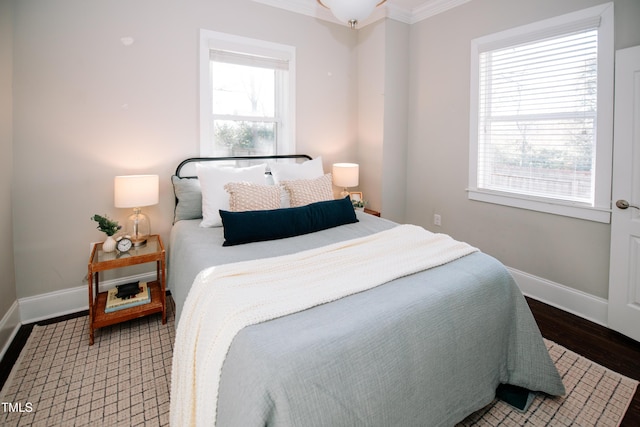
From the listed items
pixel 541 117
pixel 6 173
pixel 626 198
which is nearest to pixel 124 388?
pixel 6 173

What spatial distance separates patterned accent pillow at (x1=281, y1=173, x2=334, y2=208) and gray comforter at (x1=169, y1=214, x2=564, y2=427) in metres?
0.93

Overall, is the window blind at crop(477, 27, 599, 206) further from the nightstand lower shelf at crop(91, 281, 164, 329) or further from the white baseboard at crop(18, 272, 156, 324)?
the white baseboard at crop(18, 272, 156, 324)

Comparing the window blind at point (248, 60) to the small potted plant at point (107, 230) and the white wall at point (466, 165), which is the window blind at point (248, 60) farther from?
the small potted plant at point (107, 230)

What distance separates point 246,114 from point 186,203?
1172 millimetres

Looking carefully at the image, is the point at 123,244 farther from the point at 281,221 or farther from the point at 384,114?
the point at 384,114

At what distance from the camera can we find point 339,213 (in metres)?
2.77

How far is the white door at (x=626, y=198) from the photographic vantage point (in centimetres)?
233

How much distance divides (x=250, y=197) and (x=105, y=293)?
4.58ft

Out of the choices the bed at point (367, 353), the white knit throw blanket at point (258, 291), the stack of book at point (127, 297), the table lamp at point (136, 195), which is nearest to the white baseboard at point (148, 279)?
the stack of book at point (127, 297)

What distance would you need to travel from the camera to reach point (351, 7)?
2141 mm

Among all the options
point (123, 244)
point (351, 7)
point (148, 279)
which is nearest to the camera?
point (351, 7)

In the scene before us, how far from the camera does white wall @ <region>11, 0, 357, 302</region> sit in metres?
2.51

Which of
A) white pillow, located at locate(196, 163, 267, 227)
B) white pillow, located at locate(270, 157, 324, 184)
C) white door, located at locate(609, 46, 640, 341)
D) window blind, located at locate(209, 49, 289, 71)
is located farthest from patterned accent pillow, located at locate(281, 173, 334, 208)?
white door, located at locate(609, 46, 640, 341)

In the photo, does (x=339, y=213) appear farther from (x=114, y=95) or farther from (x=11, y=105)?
(x=11, y=105)
